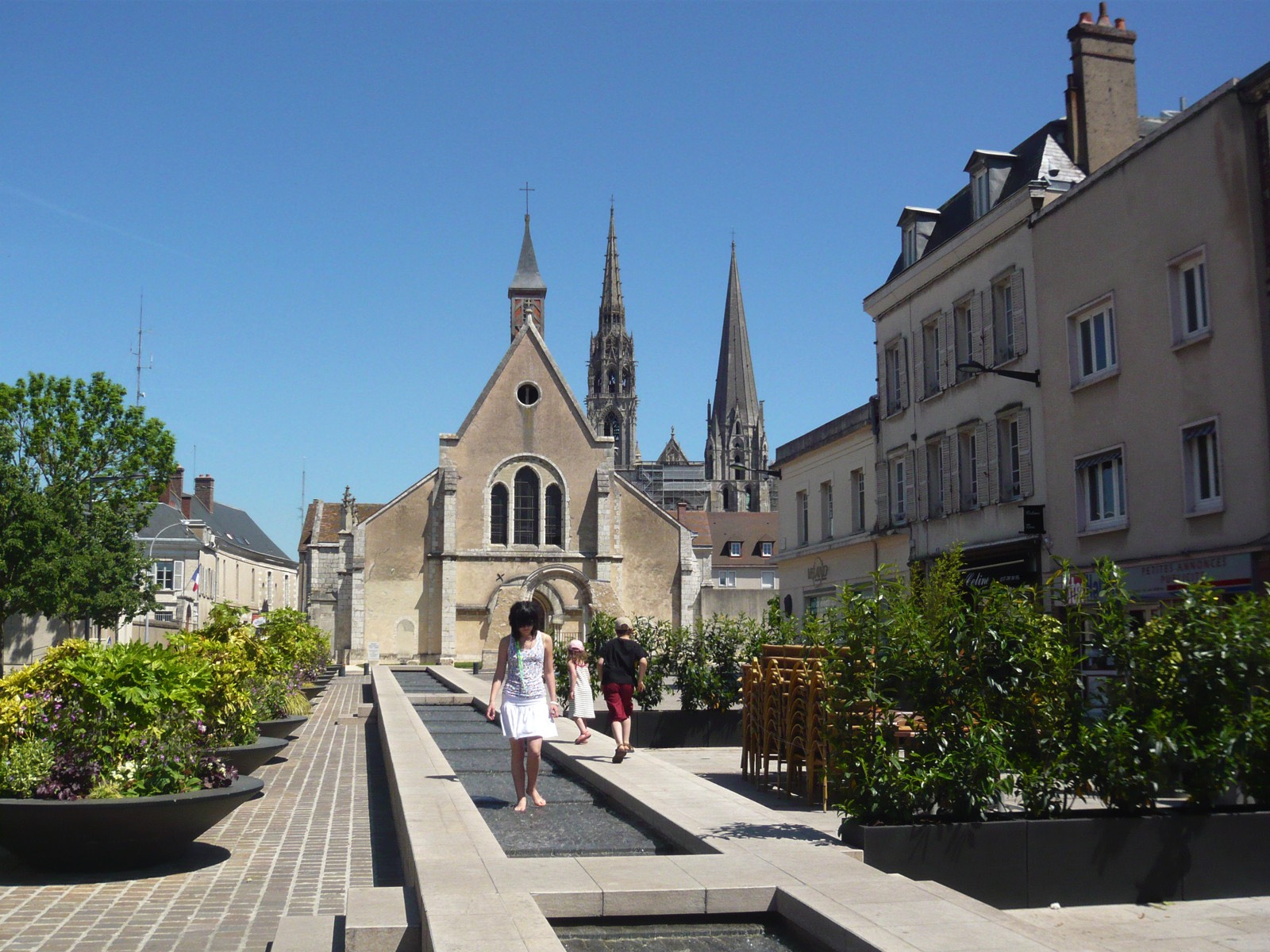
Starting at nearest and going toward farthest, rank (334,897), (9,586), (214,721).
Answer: (334,897) < (214,721) < (9,586)

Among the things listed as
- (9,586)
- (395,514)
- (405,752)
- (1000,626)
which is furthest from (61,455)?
(1000,626)

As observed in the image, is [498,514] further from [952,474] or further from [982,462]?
[982,462]

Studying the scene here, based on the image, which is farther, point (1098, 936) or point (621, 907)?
point (1098, 936)

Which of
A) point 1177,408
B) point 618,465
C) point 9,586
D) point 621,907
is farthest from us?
point 618,465

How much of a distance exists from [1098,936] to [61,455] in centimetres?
3837

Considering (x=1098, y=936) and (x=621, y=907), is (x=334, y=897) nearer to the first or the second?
(x=621, y=907)

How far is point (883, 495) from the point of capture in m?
25.7

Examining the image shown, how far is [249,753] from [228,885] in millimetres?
3467

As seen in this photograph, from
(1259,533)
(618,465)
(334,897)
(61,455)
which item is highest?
(618,465)

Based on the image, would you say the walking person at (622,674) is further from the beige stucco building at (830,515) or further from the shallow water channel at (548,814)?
the beige stucco building at (830,515)

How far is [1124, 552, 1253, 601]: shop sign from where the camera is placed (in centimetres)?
1470

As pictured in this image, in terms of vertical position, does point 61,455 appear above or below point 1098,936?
above

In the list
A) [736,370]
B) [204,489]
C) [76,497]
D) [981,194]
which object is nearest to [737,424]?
[736,370]

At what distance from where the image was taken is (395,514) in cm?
4481
